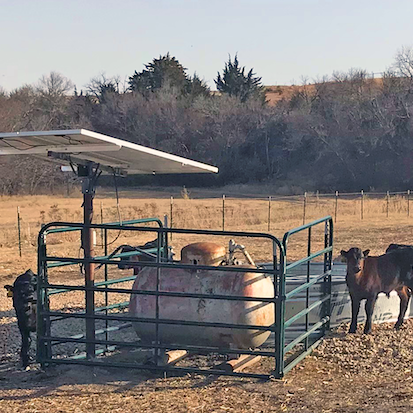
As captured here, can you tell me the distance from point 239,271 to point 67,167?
271 cm

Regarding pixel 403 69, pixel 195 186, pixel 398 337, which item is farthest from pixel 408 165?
pixel 398 337

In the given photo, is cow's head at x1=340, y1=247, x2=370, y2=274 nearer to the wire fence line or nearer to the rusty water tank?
the rusty water tank

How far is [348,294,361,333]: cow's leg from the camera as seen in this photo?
351 inches

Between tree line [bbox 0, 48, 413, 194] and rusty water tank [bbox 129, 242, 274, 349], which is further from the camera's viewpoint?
tree line [bbox 0, 48, 413, 194]

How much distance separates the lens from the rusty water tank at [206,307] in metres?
6.93

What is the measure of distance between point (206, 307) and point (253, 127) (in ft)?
181

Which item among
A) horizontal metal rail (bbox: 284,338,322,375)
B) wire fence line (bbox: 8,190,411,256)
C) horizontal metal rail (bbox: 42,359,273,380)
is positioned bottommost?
horizontal metal rail (bbox: 284,338,322,375)

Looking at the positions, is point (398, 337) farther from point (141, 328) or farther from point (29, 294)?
point (29, 294)

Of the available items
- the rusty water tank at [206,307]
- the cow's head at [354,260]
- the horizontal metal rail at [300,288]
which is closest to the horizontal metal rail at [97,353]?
the rusty water tank at [206,307]

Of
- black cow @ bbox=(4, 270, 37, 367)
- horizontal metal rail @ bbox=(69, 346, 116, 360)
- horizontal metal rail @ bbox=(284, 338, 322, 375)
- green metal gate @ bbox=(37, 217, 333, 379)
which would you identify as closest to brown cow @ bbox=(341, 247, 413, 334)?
horizontal metal rail @ bbox=(284, 338, 322, 375)

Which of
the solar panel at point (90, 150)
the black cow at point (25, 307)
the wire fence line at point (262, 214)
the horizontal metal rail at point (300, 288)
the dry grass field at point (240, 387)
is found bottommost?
the dry grass field at point (240, 387)

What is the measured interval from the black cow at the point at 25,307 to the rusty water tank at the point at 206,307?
1.12 m

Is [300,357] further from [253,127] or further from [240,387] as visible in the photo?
[253,127]

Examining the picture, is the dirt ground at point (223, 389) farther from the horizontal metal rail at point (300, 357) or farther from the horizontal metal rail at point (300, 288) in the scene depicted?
the horizontal metal rail at point (300, 288)
